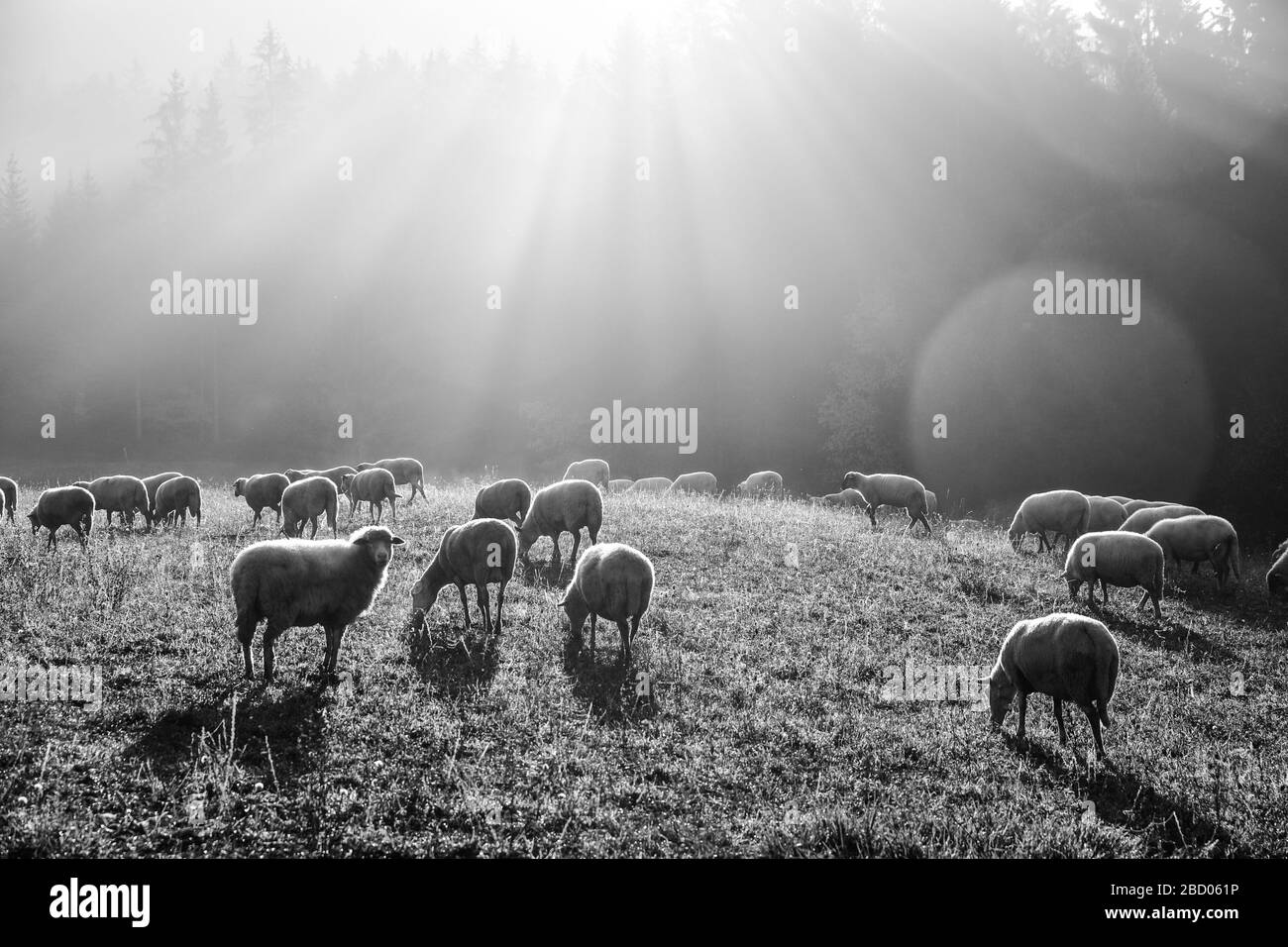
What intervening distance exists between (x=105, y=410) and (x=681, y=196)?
37.4 meters

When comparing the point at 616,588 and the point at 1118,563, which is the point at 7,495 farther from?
the point at 1118,563

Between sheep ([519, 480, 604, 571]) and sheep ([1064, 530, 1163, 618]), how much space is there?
8077 millimetres

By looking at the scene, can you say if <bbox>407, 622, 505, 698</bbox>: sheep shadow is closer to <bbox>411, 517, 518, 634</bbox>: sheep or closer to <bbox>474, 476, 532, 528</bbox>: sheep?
<bbox>411, 517, 518, 634</bbox>: sheep

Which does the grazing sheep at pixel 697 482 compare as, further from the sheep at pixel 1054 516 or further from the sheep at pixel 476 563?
the sheep at pixel 476 563

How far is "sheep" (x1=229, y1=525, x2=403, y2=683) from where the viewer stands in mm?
7941

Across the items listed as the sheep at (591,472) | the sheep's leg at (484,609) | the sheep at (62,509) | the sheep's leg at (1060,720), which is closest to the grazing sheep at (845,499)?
the sheep at (591,472)

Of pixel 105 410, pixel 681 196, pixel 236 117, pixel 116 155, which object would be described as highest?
pixel 236 117

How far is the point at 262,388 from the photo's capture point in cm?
5006

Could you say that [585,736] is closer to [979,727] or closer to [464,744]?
[464,744]

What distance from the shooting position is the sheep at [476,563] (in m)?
10.4

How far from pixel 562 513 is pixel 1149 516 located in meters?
12.8

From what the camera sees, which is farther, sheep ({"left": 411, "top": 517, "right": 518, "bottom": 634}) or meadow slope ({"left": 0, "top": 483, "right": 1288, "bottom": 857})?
sheep ({"left": 411, "top": 517, "right": 518, "bottom": 634})

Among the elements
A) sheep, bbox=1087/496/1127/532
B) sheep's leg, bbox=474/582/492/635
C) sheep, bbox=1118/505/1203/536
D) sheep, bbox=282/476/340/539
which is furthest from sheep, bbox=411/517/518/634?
sheep, bbox=1087/496/1127/532
